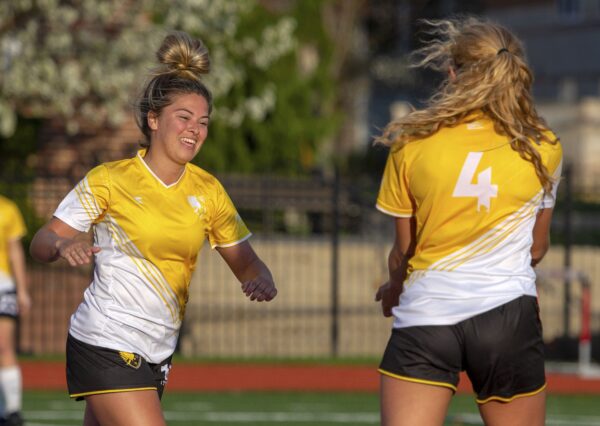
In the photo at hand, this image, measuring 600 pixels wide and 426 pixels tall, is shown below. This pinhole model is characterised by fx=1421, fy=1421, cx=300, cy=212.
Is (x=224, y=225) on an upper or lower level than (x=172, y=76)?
lower

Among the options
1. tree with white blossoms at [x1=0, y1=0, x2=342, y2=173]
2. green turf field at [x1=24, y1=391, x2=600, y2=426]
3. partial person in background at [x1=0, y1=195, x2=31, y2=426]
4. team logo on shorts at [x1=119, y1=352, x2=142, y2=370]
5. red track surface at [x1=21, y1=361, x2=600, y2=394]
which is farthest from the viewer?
tree with white blossoms at [x1=0, y1=0, x2=342, y2=173]

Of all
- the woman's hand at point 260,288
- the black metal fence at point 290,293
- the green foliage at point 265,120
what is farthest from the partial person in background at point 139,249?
the green foliage at point 265,120

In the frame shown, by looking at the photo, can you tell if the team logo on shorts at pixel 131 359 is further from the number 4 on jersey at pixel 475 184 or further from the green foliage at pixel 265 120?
the green foliage at pixel 265 120

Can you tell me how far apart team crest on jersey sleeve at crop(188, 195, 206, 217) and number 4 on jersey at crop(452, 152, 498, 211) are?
1159 millimetres

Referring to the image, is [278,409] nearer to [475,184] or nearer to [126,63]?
[475,184]

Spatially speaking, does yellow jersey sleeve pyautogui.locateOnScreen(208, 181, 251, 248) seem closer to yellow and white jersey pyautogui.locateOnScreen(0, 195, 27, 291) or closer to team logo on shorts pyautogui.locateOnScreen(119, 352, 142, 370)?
team logo on shorts pyautogui.locateOnScreen(119, 352, 142, 370)

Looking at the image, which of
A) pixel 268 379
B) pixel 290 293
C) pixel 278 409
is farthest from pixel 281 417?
pixel 290 293

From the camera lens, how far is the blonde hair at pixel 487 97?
511 cm

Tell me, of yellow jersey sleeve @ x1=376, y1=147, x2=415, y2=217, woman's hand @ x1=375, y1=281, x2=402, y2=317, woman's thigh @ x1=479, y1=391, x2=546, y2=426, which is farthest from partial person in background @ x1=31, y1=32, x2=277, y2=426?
woman's thigh @ x1=479, y1=391, x2=546, y2=426

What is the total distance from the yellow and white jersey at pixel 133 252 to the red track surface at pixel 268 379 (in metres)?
9.24

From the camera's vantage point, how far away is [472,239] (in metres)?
5.07

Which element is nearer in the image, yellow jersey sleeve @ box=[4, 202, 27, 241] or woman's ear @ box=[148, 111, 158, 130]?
woman's ear @ box=[148, 111, 158, 130]

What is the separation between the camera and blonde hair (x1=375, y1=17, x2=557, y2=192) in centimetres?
511

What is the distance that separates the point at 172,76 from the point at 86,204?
2.10 feet
